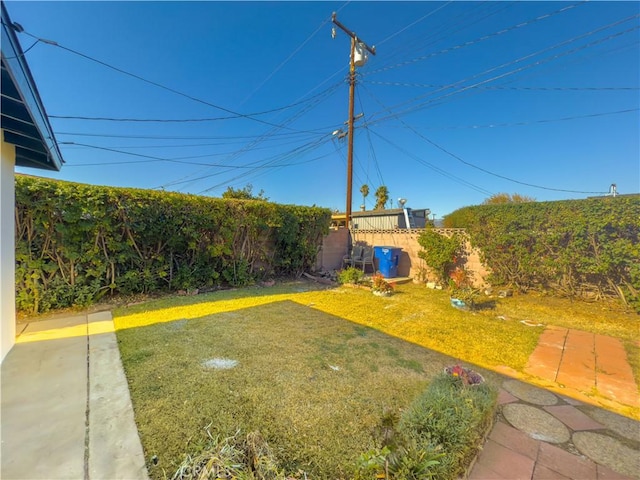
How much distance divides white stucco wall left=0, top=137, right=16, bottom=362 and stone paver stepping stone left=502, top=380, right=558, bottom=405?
5.54 meters

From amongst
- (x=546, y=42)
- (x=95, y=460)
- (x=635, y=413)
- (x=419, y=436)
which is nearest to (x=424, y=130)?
(x=546, y=42)

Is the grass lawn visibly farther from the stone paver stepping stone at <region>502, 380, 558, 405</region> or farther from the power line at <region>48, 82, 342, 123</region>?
the power line at <region>48, 82, 342, 123</region>

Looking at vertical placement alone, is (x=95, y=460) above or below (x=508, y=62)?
below

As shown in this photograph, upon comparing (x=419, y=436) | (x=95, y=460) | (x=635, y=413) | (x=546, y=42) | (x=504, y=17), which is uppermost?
(x=504, y=17)

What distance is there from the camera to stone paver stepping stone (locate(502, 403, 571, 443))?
6.46 feet

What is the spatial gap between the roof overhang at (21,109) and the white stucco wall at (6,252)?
250mm

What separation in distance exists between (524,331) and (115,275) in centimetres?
787

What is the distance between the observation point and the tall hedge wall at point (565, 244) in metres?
4.76

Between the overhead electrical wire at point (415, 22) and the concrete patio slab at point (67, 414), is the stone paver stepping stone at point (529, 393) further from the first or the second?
the overhead electrical wire at point (415, 22)

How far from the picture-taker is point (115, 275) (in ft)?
17.4

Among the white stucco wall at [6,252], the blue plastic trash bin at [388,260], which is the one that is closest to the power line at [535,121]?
the blue plastic trash bin at [388,260]

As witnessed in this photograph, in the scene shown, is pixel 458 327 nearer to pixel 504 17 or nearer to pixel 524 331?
pixel 524 331

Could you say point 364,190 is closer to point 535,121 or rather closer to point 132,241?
point 535,121

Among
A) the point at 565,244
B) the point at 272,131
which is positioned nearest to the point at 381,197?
the point at 272,131
